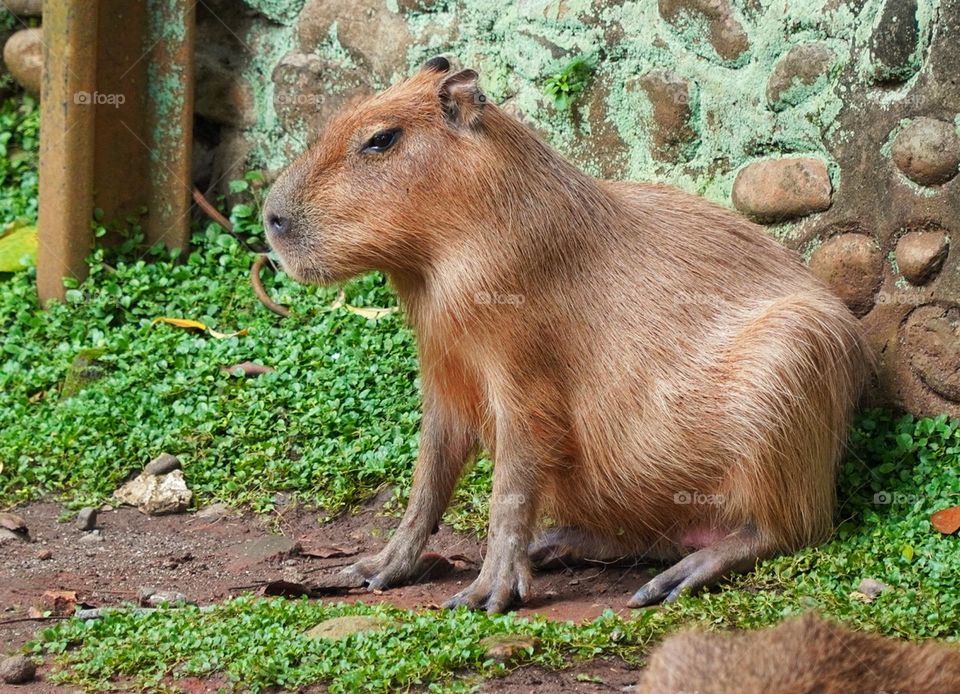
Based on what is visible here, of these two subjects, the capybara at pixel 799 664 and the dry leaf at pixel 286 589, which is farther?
the dry leaf at pixel 286 589

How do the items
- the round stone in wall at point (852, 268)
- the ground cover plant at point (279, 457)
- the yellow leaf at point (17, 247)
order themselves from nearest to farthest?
the ground cover plant at point (279, 457)
the round stone in wall at point (852, 268)
the yellow leaf at point (17, 247)

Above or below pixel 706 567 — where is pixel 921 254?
above

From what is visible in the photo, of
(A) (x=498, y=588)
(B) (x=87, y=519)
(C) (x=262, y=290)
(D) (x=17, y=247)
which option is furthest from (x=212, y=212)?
(A) (x=498, y=588)

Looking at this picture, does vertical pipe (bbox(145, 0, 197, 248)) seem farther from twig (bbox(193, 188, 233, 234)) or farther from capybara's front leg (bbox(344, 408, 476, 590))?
capybara's front leg (bbox(344, 408, 476, 590))

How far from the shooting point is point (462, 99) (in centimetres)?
455

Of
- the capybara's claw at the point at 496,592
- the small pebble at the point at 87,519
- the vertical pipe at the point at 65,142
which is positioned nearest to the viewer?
the capybara's claw at the point at 496,592

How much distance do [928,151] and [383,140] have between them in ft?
6.35

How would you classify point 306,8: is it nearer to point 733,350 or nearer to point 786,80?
point 786,80

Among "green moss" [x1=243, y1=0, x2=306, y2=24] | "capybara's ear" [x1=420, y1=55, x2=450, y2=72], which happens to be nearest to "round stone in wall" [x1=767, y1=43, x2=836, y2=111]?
"capybara's ear" [x1=420, y1=55, x2=450, y2=72]

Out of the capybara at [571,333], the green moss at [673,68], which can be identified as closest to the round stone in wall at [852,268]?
the green moss at [673,68]

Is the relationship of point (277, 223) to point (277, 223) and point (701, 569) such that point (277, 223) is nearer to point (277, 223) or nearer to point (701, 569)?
point (277, 223)

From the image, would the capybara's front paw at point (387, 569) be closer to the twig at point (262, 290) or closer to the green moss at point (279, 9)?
the twig at point (262, 290)

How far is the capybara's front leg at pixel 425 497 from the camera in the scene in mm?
4832

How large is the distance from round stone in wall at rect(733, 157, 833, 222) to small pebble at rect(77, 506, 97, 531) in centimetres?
285
